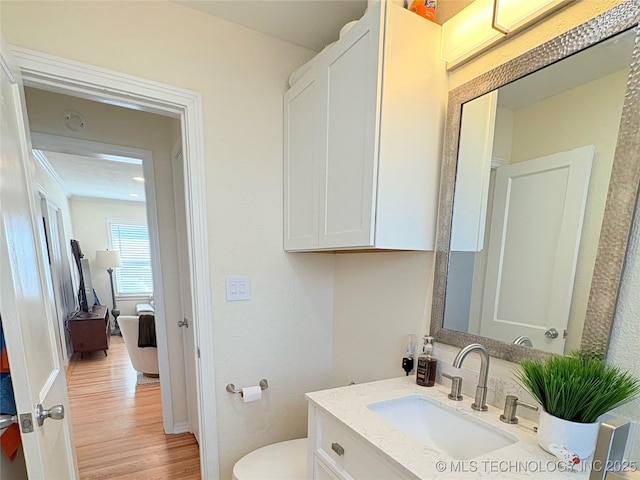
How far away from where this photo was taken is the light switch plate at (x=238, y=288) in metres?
1.52

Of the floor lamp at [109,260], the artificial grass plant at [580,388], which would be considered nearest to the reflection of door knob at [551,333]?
the artificial grass plant at [580,388]

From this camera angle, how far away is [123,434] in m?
2.33

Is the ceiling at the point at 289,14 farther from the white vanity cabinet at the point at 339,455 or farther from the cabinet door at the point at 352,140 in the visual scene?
the white vanity cabinet at the point at 339,455

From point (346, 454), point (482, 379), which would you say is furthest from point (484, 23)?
point (346, 454)

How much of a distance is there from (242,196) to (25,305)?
901mm

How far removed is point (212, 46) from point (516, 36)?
1.26 metres

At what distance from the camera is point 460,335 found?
42.9 inches

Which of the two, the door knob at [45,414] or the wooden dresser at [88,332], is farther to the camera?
the wooden dresser at [88,332]

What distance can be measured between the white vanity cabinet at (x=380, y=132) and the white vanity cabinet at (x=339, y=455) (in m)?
0.59

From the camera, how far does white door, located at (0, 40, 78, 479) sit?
794 millimetres

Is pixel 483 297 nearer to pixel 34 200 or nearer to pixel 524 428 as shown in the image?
pixel 524 428

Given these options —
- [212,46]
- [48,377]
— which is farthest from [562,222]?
[48,377]

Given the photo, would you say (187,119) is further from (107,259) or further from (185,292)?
(107,259)

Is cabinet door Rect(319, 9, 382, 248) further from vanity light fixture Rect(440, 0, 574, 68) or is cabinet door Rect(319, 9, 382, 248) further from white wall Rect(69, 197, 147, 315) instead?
white wall Rect(69, 197, 147, 315)
